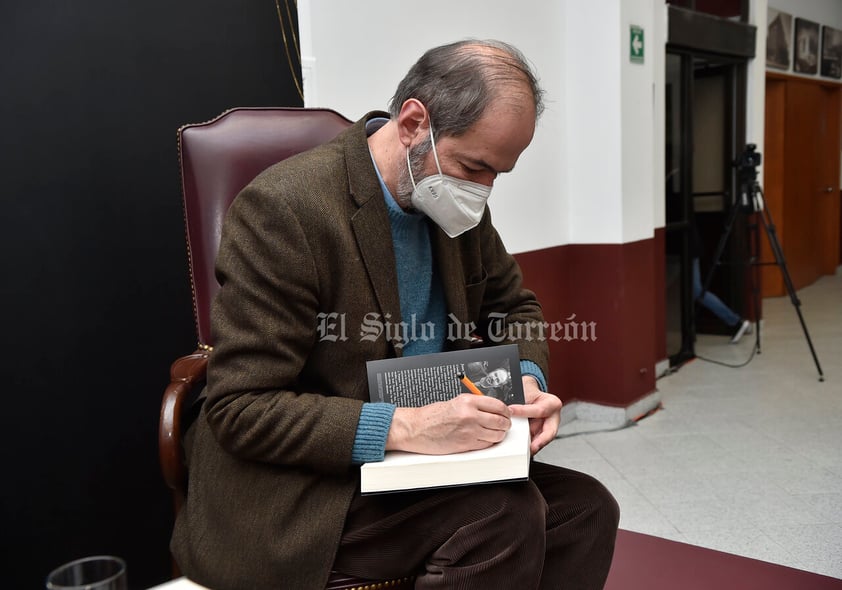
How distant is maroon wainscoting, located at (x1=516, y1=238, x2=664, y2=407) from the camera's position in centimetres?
335

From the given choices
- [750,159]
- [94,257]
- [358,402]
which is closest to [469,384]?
[358,402]

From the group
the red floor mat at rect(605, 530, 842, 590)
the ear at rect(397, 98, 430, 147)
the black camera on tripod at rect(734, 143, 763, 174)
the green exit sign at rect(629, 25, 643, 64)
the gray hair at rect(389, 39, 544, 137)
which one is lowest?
the red floor mat at rect(605, 530, 842, 590)

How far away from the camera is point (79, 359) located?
5.83ft

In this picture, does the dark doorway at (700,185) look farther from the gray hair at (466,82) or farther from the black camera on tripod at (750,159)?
the gray hair at (466,82)

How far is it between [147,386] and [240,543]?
920 millimetres

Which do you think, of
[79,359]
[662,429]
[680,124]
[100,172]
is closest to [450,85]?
[100,172]

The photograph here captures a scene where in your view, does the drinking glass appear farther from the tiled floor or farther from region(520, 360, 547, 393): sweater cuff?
the tiled floor

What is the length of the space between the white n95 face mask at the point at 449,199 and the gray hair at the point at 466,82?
0.05 m

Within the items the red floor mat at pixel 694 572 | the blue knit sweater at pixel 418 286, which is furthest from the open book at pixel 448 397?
the red floor mat at pixel 694 572

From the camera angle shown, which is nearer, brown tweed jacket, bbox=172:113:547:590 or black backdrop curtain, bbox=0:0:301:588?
brown tweed jacket, bbox=172:113:547:590

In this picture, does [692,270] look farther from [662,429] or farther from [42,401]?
[42,401]

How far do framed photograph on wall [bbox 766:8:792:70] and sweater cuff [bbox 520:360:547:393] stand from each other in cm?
578

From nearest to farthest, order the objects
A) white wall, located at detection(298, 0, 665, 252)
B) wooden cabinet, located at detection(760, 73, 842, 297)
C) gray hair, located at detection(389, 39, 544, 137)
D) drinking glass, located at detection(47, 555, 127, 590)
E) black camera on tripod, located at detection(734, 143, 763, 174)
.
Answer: drinking glass, located at detection(47, 555, 127, 590)
gray hair, located at detection(389, 39, 544, 137)
white wall, located at detection(298, 0, 665, 252)
black camera on tripod, located at detection(734, 143, 763, 174)
wooden cabinet, located at detection(760, 73, 842, 297)

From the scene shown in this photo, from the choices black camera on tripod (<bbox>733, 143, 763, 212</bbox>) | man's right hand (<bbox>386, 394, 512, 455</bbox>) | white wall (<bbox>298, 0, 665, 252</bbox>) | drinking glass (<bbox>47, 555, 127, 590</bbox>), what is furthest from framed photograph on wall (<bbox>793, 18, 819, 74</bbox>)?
drinking glass (<bbox>47, 555, 127, 590</bbox>)
